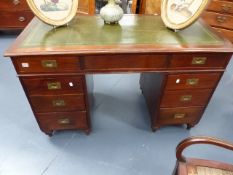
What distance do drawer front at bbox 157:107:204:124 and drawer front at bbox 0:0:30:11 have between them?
6.97ft

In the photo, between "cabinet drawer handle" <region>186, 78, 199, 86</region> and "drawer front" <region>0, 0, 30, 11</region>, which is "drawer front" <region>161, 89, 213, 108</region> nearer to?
"cabinet drawer handle" <region>186, 78, 199, 86</region>

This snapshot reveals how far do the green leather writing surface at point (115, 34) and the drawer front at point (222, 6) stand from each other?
1295 millimetres

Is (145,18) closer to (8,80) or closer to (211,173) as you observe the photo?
(211,173)

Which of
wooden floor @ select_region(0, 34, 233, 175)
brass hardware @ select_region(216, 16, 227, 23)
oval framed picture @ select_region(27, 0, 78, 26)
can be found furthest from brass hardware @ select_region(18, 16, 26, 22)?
brass hardware @ select_region(216, 16, 227, 23)

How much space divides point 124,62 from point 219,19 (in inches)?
75.2

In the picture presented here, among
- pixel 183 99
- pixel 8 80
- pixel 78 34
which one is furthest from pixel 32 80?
pixel 8 80

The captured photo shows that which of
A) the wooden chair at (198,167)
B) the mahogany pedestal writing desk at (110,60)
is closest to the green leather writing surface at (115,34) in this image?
the mahogany pedestal writing desk at (110,60)

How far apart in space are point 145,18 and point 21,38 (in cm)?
83

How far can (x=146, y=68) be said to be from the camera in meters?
1.21

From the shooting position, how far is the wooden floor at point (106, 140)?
1.43m

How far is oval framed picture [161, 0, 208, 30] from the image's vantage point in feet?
3.92

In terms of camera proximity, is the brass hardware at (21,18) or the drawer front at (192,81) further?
the brass hardware at (21,18)

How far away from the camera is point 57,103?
1342mm

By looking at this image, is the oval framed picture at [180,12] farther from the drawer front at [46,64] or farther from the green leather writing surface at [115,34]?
the drawer front at [46,64]
